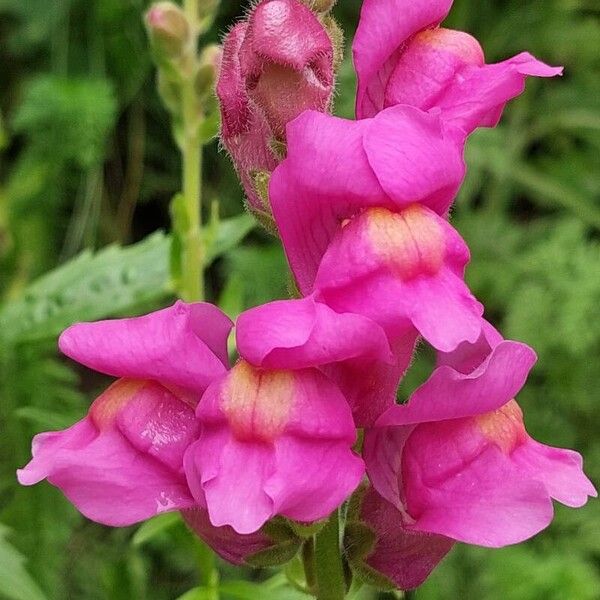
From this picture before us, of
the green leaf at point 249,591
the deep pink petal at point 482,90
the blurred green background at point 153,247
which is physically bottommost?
the blurred green background at point 153,247

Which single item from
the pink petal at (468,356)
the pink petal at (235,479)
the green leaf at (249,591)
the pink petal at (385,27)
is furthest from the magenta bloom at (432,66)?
the green leaf at (249,591)

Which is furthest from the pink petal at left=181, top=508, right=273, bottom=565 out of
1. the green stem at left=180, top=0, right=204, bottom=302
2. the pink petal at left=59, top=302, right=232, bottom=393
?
the green stem at left=180, top=0, right=204, bottom=302

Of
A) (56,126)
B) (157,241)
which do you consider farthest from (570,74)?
(157,241)

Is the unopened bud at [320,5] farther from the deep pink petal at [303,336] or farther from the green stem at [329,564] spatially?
the green stem at [329,564]

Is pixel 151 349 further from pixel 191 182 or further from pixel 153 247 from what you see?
pixel 153 247

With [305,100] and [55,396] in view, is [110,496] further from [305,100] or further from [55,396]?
[55,396]

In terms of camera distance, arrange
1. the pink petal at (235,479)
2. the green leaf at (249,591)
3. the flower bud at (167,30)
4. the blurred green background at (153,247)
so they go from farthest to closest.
Result: the blurred green background at (153,247) → the flower bud at (167,30) → the green leaf at (249,591) → the pink petal at (235,479)

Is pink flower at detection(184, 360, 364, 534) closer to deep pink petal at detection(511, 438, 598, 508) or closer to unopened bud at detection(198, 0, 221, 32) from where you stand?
deep pink petal at detection(511, 438, 598, 508)

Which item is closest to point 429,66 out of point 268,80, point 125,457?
point 268,80

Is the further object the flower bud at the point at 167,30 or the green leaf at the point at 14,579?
the flower bud at the point at 167,30
